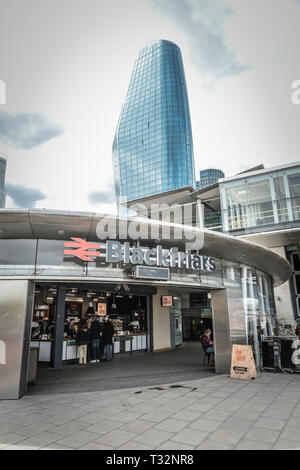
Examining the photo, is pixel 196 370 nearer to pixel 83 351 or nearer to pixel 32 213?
pixel 83 351

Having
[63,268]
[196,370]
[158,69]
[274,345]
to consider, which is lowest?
[196,370]

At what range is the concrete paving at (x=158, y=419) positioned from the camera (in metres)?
4.29

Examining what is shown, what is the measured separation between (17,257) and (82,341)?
555 centimetres

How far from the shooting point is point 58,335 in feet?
37.4

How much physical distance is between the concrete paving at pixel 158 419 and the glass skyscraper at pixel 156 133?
93.6 m

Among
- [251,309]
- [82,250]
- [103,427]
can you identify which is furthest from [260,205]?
[103,427]

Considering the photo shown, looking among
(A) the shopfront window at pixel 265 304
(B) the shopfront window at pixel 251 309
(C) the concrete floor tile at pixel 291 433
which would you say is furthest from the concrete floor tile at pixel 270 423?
(A) the shopfront window at pixel 265 304

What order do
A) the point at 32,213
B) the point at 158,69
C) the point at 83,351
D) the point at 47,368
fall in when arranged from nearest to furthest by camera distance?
the point at 32,213 < the point at 47,368 < the point at 83,351 < the point at 158,69

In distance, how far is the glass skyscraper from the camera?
99.7 metres

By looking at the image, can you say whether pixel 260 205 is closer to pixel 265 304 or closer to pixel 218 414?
pixel 265 304
